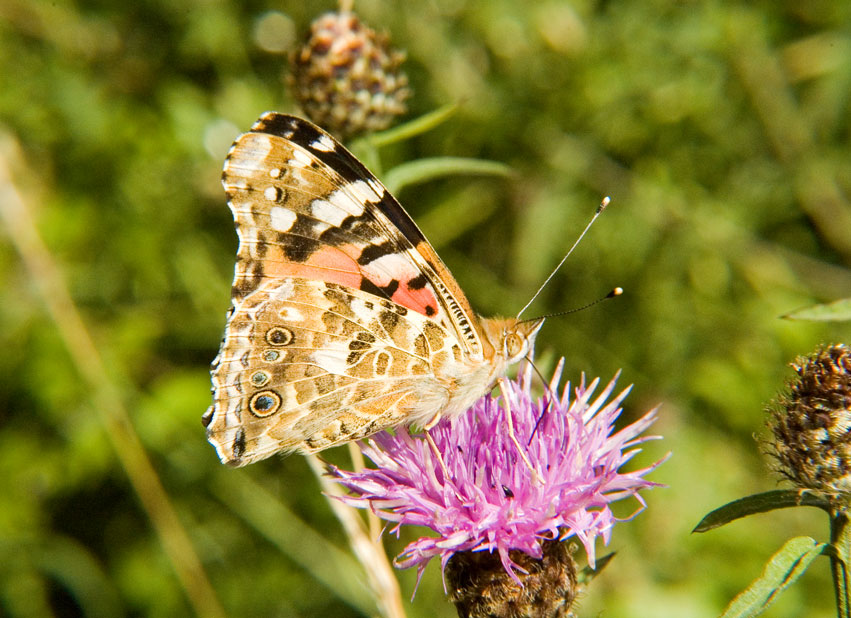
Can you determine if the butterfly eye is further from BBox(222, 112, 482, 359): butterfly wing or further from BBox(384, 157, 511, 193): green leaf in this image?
BBox(384, 157, 511, 193): green leaf

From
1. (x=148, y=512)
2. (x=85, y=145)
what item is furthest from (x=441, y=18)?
(x=148, y=512)

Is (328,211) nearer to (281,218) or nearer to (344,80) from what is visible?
(281,218)

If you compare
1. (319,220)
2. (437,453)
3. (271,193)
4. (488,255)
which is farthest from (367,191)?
(488,255)

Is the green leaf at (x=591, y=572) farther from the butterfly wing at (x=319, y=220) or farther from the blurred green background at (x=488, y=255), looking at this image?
the blurred green background at (x=488, y=255)

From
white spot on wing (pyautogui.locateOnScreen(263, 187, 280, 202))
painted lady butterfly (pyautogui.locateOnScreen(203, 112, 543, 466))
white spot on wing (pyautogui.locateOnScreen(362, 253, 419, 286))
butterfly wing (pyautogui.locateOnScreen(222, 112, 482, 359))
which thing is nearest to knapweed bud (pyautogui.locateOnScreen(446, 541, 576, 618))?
painted lady butterfly (pyautogui.locateOnScreen(203, 112, 543, 466))

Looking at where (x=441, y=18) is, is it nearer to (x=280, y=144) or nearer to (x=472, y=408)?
(x=280, y=144)
